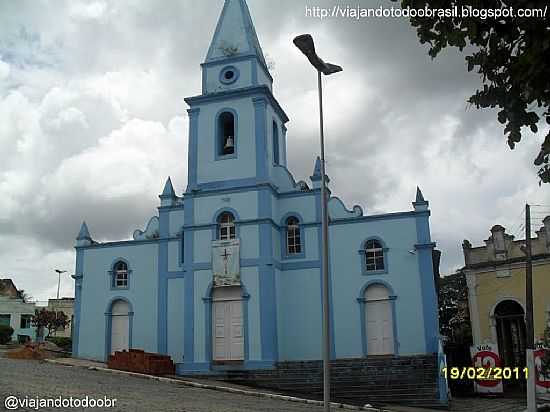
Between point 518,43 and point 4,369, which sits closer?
point 518,43

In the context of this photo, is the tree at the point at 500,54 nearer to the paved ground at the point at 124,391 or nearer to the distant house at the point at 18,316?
the paved ground at the point at 124,391

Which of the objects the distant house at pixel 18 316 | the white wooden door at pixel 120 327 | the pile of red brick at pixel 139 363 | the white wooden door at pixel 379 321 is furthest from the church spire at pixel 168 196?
the distant house at pixel 18 316

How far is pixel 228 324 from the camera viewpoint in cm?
2253

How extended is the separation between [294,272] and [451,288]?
23155 mm

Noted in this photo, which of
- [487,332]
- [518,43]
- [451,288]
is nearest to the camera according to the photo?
[518,43]

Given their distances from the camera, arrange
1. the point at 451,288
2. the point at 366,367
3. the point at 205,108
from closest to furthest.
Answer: the point at 366,367 < the point at 205,108 < the point at 451,288

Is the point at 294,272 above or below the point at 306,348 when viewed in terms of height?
above

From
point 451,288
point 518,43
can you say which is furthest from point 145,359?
point 451,288

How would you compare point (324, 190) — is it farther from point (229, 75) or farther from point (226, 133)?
point (229, 75)

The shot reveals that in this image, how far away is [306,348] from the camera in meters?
22.6

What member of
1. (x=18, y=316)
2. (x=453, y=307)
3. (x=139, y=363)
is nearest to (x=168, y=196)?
(x=139, y=363)

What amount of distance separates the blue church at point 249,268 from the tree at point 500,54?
15356 mm

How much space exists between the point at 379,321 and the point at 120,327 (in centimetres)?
1025

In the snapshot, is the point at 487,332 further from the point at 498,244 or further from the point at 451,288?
the point at 451,288
